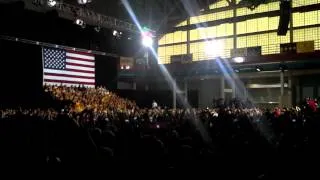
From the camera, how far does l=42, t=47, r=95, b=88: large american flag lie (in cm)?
2305

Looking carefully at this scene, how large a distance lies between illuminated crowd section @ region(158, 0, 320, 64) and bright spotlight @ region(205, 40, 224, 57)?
98mm

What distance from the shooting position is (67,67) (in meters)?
24.5

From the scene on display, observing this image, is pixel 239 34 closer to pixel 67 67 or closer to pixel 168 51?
pixel 168 51

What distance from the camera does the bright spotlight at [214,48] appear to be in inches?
1331

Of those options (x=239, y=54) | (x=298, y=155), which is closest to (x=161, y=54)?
(x=239, y=54)

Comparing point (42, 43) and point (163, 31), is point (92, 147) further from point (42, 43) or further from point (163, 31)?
point (163, 31)

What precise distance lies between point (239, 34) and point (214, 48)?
247cm

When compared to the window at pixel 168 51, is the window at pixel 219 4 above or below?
above

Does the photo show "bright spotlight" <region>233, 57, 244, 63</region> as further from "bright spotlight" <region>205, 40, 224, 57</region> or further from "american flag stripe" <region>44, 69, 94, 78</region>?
"american flag stripe" <region>44, 69, 94, 78</region>

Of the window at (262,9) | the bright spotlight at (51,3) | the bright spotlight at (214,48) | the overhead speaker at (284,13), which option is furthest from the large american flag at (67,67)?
the window at (262,9)

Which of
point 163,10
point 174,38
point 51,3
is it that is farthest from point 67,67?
point 163,10

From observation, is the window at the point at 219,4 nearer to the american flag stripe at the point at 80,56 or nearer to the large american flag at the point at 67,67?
the large american flag at the point at 67,67

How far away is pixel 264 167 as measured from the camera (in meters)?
5.77

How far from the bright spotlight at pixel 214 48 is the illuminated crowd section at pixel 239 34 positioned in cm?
10
